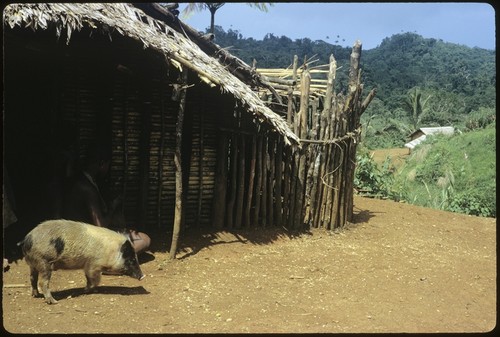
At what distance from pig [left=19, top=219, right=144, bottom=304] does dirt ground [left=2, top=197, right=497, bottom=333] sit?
207mm

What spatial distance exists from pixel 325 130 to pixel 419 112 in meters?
31.2

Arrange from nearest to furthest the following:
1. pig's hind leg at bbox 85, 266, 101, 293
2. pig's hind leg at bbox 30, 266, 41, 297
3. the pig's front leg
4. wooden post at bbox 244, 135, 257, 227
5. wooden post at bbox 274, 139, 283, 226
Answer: the pig's front leg < pig's hind leg at bbox 30, 266, 41, 297 < pig's hind leg at bbox 85, 266, 101, 293 < wooden post at bbox 244, 135, 257, 227 < wooden post at bbox 274, 139, 283, 226

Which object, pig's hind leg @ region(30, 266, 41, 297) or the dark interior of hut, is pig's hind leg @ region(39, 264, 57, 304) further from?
the dark interior of hut

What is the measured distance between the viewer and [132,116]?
6535 mm

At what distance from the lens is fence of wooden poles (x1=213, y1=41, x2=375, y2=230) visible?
23.7 ft

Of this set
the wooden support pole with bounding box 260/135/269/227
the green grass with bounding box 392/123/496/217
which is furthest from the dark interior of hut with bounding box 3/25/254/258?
the green grass with bounding box 392/123/496/217

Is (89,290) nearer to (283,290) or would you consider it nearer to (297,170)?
(283,290)

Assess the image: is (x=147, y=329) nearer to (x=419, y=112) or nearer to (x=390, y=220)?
(x=390, y=220)

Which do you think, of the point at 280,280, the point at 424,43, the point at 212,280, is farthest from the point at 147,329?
the point at 424,43

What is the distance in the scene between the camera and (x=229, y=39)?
210ft

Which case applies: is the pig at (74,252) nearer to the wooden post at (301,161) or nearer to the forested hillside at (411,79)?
the wooden post at (301,161)

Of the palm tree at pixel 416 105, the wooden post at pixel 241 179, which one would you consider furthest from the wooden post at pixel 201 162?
the palm tree at pixel 416 105

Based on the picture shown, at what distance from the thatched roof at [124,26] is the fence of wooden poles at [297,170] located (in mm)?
751

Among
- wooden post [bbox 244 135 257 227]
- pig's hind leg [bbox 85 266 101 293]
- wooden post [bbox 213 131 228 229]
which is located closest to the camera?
pig's hind leg [bbox 85 266 101 293]
